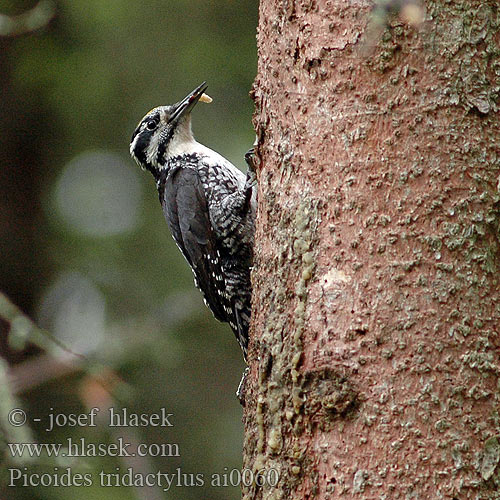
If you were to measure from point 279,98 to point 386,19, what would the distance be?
18.1 inches

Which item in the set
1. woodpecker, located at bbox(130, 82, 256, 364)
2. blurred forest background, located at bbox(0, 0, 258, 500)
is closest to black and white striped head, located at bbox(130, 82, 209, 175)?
woodpecker, located at bbox(130, 82, 256, 364)

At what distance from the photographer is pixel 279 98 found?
2.62 m

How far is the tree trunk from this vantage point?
2.12 meters

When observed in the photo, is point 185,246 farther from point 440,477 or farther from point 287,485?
point 440,477

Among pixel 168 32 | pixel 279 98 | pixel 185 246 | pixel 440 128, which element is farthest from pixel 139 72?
pixel 440 128

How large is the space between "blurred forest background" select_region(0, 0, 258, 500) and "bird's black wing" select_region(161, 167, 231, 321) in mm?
1129

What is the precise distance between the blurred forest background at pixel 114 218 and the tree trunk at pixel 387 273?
2893 millimetres

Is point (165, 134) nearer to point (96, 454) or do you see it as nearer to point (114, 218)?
point (96, 454)

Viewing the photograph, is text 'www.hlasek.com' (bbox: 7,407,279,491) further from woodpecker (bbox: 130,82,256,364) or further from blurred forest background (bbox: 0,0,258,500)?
woodpecker (bbox: 130,82,256,364)

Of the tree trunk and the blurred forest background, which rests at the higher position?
the blurred forest background

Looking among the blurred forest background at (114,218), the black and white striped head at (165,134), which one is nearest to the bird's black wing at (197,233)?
the black and white striped head at (165,134)

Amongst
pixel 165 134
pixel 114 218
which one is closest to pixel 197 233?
pixel 165 134

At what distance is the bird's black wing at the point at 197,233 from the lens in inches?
167

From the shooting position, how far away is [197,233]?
172 inches
